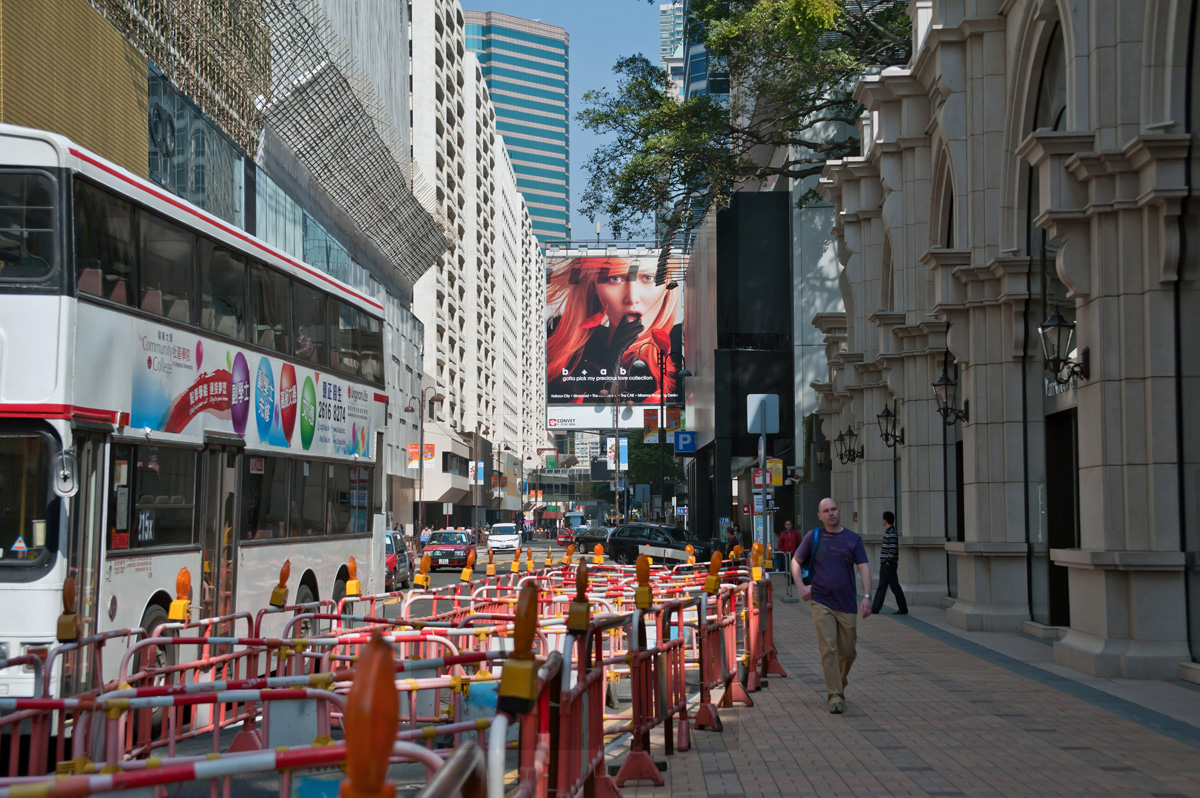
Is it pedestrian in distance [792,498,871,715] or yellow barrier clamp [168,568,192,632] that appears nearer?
yellow barrier clamp [168,568,192,632]

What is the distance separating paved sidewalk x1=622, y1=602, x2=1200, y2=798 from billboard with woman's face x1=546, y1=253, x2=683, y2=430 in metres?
66.3

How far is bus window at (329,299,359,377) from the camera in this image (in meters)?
16.1

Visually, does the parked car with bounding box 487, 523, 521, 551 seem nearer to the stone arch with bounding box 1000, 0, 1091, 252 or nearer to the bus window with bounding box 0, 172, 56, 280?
the stone arch with bounding box 1000, 0, 1091, 252

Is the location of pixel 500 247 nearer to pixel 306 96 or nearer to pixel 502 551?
pixel 502 551

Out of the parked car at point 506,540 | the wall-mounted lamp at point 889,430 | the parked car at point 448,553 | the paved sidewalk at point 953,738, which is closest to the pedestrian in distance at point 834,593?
the paved sidewalk at point 953,738

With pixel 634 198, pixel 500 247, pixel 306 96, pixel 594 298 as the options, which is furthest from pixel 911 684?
pixel 500 247

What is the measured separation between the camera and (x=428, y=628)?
9.27m

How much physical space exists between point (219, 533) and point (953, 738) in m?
7.46

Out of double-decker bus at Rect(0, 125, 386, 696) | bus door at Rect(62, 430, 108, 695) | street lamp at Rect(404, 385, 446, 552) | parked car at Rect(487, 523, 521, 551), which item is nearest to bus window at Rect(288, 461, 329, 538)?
double-decker bus at Rect(0, 125, 386, 696)

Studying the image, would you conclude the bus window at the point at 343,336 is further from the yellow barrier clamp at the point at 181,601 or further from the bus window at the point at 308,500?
the yellow barrier clamp at the point at 181,601

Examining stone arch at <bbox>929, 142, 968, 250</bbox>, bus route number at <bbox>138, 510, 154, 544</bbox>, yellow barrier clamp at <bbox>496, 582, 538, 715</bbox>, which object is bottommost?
yellow barrier clamp at <bbox>496, 582, 538, 715</bbox>

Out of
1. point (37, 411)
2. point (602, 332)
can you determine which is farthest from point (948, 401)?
point (602, 332)

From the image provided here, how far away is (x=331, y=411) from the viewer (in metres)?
15.7

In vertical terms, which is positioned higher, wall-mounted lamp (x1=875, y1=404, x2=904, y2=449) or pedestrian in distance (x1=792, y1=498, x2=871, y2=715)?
wall-mounted lamp (x1=875, y1=404, x2=904, y2=449)
